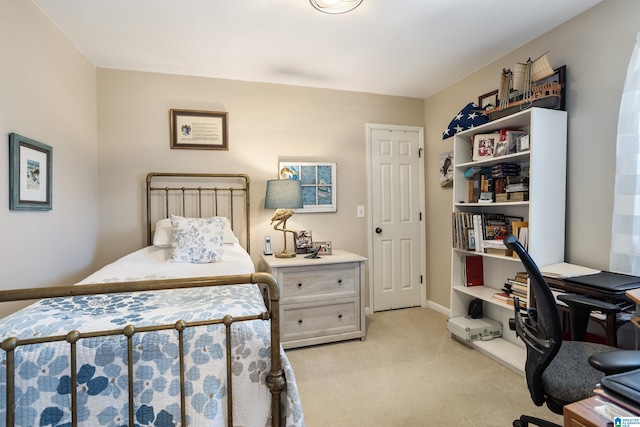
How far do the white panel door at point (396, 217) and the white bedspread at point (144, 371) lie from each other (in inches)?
93.1

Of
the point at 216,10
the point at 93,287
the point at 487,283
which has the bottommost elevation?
the point at 487,283

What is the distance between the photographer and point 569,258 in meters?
2.08

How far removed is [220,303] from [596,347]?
1.75 meters

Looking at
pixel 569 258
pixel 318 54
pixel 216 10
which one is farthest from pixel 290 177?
pixel 569 258

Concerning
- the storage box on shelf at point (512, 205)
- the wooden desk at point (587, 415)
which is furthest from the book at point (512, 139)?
the wooden desk at point (587, 415)

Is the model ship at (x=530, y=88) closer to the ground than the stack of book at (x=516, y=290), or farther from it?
farther from it

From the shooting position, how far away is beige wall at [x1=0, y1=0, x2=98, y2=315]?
1.65m

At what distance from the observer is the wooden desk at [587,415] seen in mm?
742

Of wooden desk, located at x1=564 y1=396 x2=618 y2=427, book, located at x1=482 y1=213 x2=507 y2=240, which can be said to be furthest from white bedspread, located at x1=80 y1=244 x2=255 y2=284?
book, located at x1=482 y1=213 x2=507 y2=240

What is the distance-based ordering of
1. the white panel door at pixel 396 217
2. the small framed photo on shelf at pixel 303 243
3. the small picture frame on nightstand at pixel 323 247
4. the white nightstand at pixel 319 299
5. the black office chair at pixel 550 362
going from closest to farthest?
the black office chair at pixel 550 362 < the white nightstand at pixel 319 299 < the small picture frame on nightstand at pixel 323 247 < the small framed photo on shelf at pixel 303 243 < the white panel door at pixel 396 217

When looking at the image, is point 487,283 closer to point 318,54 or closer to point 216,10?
point 318,54

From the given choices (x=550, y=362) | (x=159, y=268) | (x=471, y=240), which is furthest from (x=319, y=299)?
(x=550, y=362)

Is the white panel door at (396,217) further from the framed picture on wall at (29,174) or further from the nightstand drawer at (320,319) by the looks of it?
the framed picture on wall at (29,174)

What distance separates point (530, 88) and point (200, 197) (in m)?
2.84
